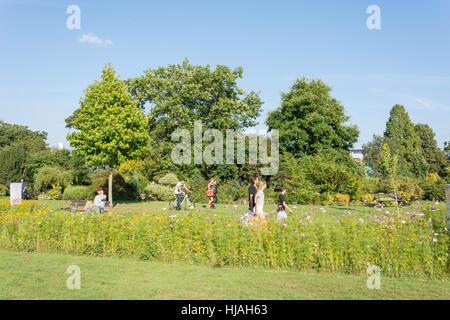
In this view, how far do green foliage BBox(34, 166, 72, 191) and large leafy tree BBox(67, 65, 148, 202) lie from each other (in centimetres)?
639

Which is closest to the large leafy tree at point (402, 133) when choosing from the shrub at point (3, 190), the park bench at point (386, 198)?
the park bench at point (386, 198)

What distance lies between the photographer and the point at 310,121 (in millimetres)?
35562

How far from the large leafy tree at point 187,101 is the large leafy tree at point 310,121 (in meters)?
2.89

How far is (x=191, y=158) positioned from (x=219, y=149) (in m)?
3.63

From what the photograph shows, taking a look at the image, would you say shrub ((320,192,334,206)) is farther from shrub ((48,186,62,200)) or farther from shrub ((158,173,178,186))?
shrub ((48,186,62,200))

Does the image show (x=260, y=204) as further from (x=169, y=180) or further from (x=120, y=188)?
(x=120, y=188)

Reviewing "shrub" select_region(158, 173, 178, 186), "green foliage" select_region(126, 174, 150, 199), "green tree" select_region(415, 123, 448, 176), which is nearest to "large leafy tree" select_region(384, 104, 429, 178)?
"green tree" select_region(415, 123, 448, 176)

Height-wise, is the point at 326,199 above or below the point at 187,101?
below

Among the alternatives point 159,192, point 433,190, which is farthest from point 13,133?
point 433,190

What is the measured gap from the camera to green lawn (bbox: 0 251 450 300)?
5847mm

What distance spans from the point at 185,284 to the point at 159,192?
22.3 metres

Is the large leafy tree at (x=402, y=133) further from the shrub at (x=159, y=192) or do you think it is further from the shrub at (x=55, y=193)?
the shrub at (x=55, y=193)

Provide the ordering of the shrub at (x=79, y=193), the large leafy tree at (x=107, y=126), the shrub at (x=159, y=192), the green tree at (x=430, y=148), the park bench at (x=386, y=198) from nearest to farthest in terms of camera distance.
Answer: the park bench at (x=386, y=198), the large leafy tree at (x=107, y=126), the shrub at (x=79, y=193), the shrub at (x=159, y=192), the green tree at (x=430, y=148)

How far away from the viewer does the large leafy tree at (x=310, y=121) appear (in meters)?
35.5
